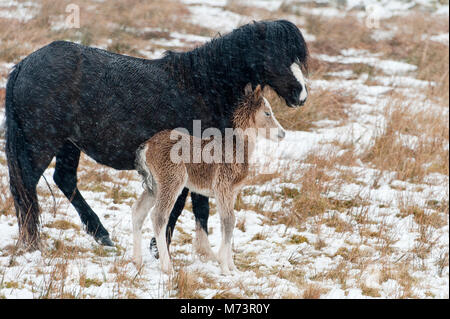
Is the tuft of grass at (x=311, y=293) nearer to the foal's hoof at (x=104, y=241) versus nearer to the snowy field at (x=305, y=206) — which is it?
the snowy field at (x=305, y=206)

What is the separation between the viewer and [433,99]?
33.8 feet

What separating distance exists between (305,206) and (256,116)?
2090 mm

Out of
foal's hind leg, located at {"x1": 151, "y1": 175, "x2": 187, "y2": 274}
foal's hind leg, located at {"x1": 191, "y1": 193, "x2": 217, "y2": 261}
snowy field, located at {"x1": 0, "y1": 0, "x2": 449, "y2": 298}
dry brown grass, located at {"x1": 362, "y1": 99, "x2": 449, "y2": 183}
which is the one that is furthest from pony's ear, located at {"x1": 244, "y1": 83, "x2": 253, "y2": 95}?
dry brown grass, located at {"x1": 362, "y1": 99, "x2": 449, "y2": 183}

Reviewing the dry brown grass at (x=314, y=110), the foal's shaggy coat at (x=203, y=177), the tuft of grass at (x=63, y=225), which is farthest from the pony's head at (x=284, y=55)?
the dry brown grass at (x=314, y=110)

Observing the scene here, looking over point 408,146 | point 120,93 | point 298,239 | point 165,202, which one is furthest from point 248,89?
point 408,146

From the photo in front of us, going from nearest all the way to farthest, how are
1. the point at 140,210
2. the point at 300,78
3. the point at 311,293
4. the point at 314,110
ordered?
the point at 311,293 < the point at 300,78 < the point at 140,210 < the point at 314,110

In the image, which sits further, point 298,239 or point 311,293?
point 298,239

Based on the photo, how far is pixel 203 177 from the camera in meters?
4.19

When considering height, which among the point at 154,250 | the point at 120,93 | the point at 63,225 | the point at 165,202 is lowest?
the point at 63,225

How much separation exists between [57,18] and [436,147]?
910 cm

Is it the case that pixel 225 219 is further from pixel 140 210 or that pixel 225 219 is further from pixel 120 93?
pixel 120 93

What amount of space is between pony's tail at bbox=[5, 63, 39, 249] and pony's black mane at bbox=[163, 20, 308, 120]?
53.0 inches

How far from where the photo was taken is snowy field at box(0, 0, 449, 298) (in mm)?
3910
